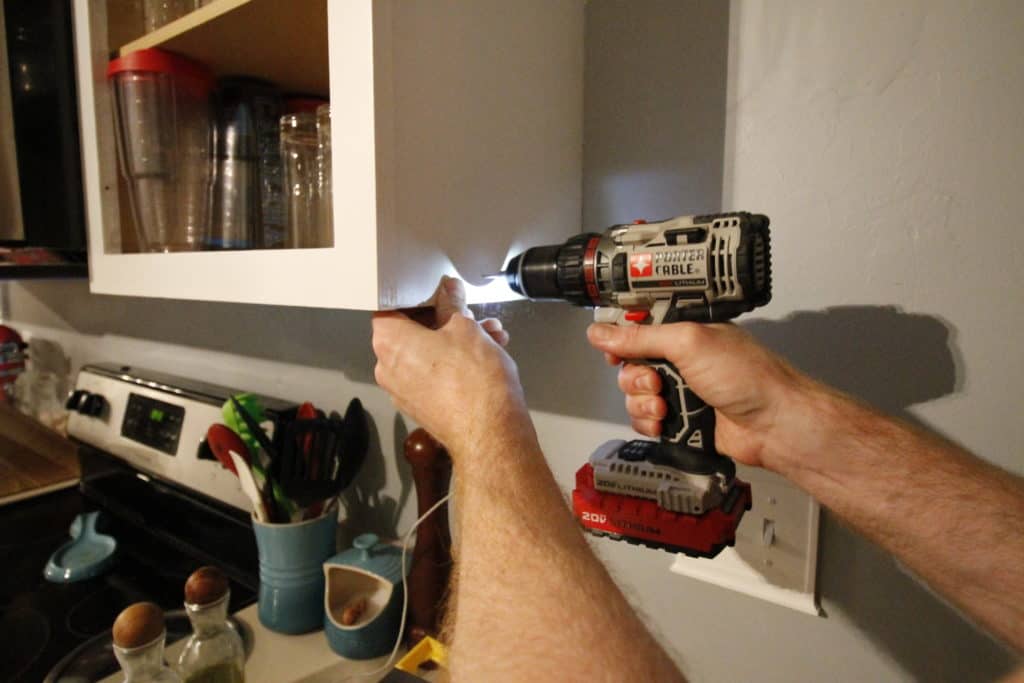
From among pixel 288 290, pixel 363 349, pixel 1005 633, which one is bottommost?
pixel 1005 633

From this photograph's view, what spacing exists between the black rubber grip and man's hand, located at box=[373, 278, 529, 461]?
0.14 metres

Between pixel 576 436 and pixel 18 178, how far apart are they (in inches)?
41.4

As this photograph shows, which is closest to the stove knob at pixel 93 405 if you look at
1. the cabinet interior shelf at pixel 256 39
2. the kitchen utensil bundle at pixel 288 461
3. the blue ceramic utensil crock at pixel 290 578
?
the kitchen utensil bundle at pixel 288 461

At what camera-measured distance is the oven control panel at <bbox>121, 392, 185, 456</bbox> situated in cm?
116

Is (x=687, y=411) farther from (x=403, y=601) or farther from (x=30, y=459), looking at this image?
(x=30, y=459)

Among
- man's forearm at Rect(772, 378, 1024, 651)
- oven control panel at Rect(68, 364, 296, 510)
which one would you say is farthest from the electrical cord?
man's forearm at Rect(772, 378, 1024, 651)

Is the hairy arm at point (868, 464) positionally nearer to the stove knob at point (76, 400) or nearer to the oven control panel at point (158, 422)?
the oven control panel at point (158, 422)

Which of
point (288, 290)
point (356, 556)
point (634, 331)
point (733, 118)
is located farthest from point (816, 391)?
point (356, 556)

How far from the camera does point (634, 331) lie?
1.72ft

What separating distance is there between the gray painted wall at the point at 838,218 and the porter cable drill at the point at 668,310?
18cm

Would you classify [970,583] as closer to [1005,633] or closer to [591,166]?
[1005,633]

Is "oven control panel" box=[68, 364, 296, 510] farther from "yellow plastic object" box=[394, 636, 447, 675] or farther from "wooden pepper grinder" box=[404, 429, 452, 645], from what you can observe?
"yellow plastic object" box=[394, 636, 447, 675]

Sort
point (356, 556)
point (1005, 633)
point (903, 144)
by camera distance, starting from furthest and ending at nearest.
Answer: point (356, 556), point (903, 144), point (1005, 633)

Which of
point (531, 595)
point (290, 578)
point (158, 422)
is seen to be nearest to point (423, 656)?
point (290, 578)
